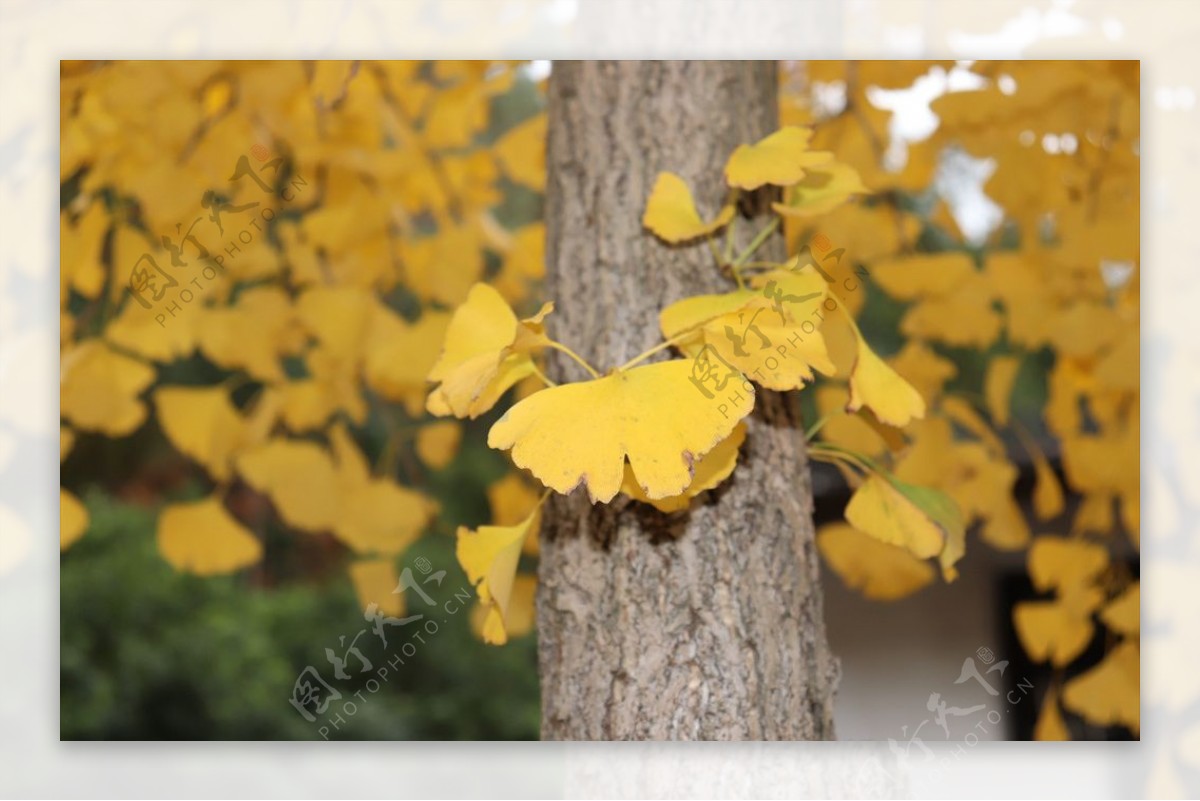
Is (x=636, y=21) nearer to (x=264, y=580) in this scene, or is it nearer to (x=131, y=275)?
(x=131, y=275)

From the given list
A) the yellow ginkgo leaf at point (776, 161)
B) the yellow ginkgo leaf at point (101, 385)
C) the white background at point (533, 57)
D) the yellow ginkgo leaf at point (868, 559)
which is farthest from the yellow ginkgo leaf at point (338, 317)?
the yellow ginkgo leaf at point (776, 161)

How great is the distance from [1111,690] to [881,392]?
687 mm

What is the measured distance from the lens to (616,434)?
436 millimetres

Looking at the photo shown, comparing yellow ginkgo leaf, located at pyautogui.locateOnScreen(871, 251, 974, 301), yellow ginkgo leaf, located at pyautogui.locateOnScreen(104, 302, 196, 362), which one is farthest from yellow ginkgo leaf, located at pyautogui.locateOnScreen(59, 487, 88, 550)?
yellow ginkgo leaf, located at pyautogui.locateOnScreen(871, 251, 974, 301)

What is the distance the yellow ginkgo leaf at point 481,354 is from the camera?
1.55 feet

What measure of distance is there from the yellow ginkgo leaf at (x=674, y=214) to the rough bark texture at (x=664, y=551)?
0.09ft

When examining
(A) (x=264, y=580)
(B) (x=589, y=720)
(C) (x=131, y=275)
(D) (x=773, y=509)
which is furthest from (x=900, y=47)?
(A) (x=264, y=580)

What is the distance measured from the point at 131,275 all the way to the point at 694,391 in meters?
0.71

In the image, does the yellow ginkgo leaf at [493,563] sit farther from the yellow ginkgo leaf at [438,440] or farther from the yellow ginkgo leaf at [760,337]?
the yellow ginkgo leaf at [438,440]

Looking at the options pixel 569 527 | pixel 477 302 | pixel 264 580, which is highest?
pixel 477 302

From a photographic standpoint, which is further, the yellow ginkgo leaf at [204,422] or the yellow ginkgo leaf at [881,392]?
the yellow ginkgo leaf at [204,422]

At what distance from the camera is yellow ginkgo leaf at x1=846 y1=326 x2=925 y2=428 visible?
1.66ft

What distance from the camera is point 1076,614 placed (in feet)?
3.74

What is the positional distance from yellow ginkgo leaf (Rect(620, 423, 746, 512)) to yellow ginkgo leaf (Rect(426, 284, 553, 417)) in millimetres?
74
